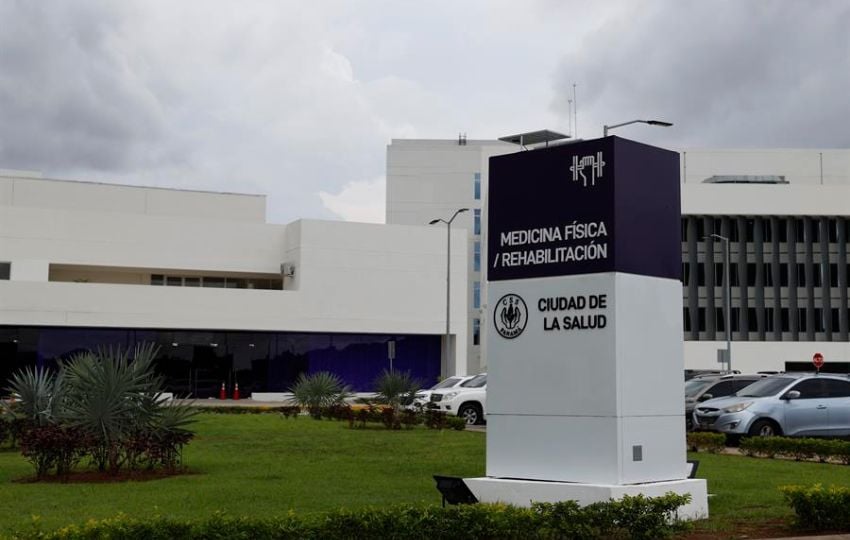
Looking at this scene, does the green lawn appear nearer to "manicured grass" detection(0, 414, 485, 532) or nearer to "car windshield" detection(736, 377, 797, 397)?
"manicured grass" detection(0, 414, 485, 532)

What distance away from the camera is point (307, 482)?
14.5 meters

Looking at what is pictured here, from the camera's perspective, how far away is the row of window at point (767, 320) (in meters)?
71.9

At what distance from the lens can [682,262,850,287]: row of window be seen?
7238 centimetres

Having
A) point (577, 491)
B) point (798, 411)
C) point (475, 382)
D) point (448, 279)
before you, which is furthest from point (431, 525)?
point (448, 279)

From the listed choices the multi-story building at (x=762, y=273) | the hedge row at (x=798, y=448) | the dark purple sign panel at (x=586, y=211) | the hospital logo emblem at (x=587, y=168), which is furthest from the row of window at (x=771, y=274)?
the hospital logo emblem at (x=587, y=168)

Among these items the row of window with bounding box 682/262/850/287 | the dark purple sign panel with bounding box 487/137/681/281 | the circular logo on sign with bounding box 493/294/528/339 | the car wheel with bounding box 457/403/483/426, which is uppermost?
the row of window with bounding box 682/262/850/287

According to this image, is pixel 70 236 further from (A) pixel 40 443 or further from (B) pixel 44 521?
(B) pixel 44 521

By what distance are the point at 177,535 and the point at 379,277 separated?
160 ft

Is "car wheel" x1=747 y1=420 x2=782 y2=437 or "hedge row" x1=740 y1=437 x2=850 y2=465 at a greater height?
"car wheel" x1=747 y1=420 x2=782 y2=437

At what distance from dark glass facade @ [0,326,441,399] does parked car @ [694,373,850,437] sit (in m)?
35.3

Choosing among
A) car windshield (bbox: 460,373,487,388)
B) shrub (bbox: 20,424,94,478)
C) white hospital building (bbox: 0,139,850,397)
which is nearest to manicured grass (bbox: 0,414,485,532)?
shrub (bbox: 20,424,94,478)

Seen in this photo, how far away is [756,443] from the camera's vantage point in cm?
2027

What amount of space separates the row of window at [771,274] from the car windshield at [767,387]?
161 ft

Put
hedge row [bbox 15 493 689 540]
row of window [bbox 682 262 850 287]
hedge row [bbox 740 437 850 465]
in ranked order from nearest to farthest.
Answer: hedge row [bbox 15 493 689 540] < hedge row [bbox 740 437 850 465] < row of window [bbox 682 262 850 287]
